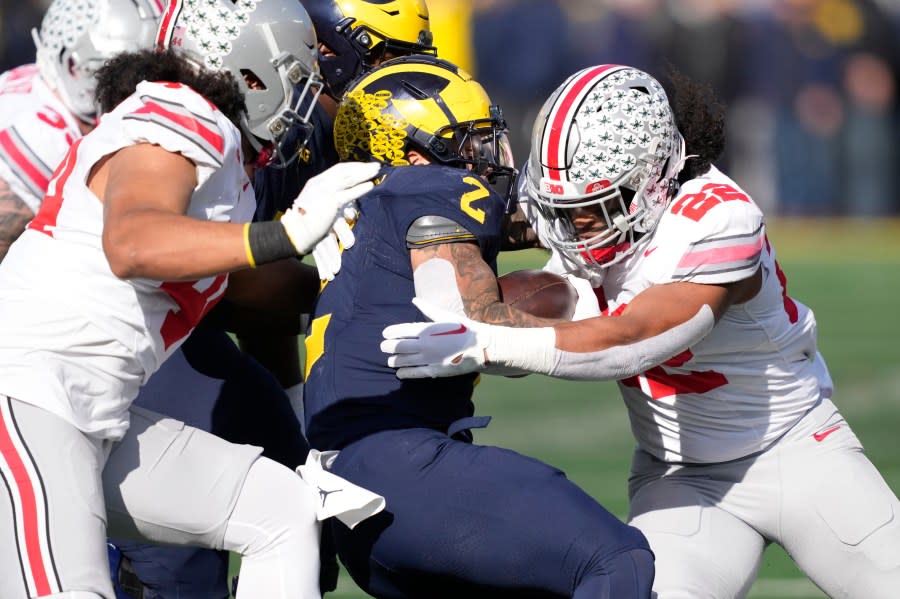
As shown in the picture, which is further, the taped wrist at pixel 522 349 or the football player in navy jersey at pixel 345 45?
the football player in navy jersey at pixel 345 45

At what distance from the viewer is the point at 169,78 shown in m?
3.57

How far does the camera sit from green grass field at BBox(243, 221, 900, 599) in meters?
6.29

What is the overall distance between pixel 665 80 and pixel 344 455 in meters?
1.57

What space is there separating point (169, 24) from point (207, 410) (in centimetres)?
113

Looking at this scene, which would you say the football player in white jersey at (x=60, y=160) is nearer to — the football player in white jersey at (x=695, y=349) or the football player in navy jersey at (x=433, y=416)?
the football player in navy jersey at (x=433, y=416)

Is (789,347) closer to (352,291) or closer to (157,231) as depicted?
(352,291)

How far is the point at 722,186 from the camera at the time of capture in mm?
3811

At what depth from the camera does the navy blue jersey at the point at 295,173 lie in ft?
14.5

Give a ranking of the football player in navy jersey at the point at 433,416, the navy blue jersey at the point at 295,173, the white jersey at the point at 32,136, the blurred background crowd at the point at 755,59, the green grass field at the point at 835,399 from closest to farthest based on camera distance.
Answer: the football player in navy jersey at the point at 433,416 → the navy blue jersey at the point at 295,173 → the white jersey at the point at 32,136 → the green grass field at the point at 835,399 → the blurred background crowd at the point at 755,59

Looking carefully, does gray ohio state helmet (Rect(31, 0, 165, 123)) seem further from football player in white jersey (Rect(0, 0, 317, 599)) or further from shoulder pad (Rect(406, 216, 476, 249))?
shoulder pad (Rect(406, 216, 476, 249))

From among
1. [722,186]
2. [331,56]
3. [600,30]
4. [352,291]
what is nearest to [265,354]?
[331,56]

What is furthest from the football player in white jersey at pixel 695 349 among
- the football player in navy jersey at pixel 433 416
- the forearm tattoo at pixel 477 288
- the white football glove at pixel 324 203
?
the white football glove at pixel 324 203

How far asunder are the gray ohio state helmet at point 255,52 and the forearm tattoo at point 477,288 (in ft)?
2.42

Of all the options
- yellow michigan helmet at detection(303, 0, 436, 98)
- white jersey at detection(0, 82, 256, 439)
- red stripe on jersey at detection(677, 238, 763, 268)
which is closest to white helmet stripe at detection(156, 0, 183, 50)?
white jersey at detection(0, 82, 256, 439)
